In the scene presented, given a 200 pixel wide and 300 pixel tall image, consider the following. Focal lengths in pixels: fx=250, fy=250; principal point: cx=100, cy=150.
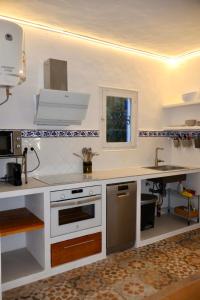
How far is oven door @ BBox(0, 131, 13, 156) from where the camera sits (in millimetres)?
2215

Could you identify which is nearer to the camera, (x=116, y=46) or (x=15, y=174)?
(x=15, y=174)

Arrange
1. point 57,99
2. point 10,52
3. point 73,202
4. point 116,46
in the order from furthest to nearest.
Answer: point 116,46
point 57,99
point 73,202
point 10,52

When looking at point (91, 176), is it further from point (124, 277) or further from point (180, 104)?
point (180, 104)

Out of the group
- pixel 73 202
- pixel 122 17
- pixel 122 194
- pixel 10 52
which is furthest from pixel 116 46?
pixel 73 202

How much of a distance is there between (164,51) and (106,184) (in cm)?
208

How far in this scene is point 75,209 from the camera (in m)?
2.47

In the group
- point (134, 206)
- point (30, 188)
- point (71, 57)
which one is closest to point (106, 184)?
point (134, 206)

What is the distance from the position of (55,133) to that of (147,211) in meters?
1.49

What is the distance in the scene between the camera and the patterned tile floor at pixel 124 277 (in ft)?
6.49

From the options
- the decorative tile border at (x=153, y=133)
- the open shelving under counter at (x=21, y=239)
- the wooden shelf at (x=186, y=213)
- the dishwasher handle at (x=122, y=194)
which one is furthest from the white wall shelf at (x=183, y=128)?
the open shelving under counter at (x=21, y=239)

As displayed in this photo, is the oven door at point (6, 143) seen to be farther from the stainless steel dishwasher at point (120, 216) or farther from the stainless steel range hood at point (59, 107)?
the stainless steel dishwasher at point (120, 216)

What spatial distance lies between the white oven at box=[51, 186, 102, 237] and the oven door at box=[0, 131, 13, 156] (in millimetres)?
549

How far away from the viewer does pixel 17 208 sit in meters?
2.60

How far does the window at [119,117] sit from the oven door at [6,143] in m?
1.31
